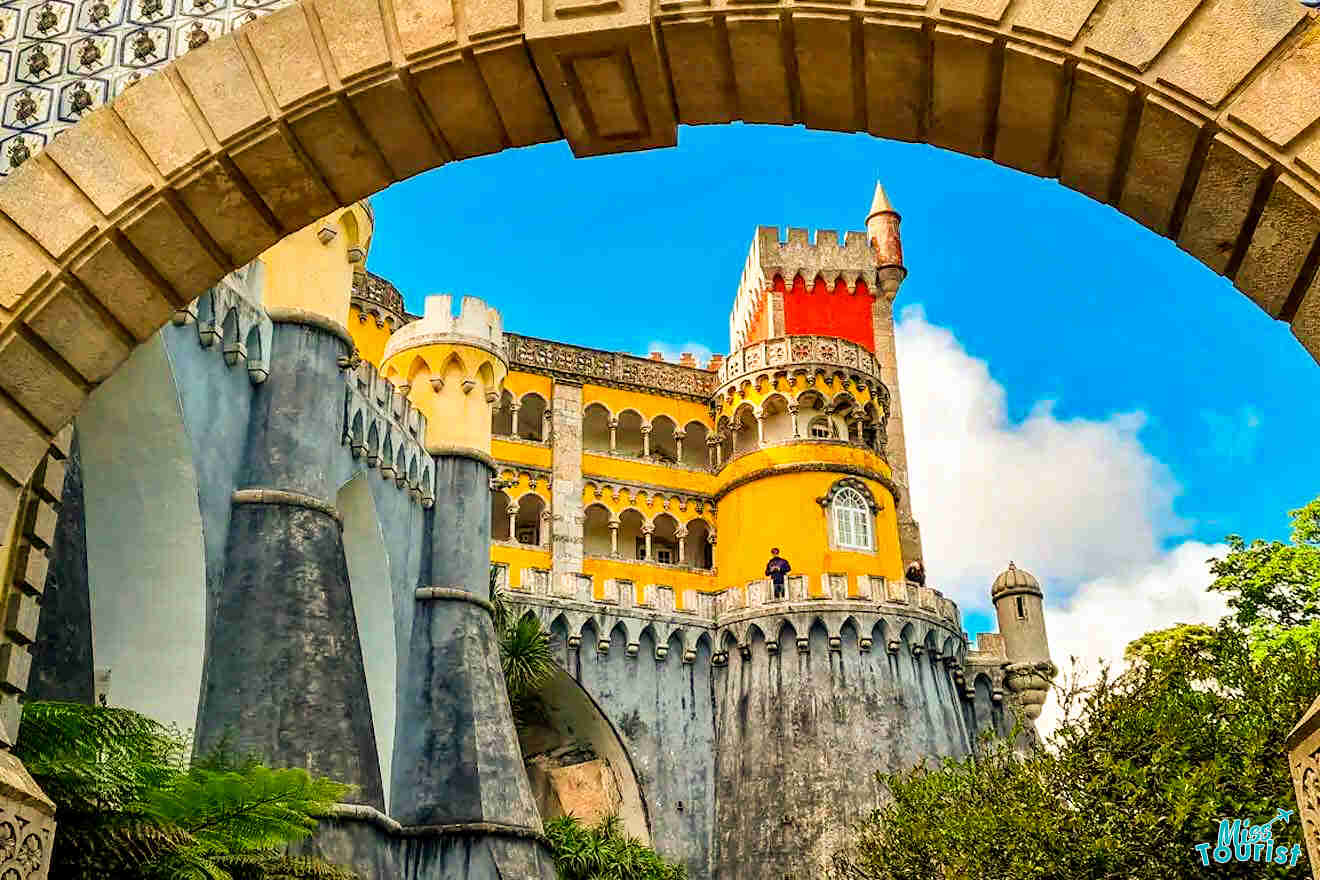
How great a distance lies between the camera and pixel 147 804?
368 inches

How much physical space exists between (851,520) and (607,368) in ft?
32.6

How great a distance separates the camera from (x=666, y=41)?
15.7 feet

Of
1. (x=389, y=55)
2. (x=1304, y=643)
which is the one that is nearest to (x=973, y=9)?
(x=389, y=55)

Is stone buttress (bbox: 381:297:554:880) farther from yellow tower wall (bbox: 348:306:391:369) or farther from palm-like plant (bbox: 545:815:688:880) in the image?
yellow tower wall (bbox: 348:306:391:369)

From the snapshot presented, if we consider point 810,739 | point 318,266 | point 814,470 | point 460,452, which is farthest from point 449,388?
point 814,470

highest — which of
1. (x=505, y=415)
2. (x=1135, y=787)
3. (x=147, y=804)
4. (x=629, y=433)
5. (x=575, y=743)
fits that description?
(x=629, y=433)

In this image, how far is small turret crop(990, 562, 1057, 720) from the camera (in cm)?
3491

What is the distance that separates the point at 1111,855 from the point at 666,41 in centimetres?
1347

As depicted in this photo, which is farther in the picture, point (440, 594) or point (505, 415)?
point (505, 415)

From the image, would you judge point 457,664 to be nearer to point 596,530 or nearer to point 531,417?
point 596,530

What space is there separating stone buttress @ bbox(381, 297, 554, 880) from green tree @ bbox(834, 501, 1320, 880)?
6248 mm

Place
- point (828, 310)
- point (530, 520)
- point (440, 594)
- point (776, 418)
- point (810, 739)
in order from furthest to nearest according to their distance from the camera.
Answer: point (828, 310)
point (530, 520)
point (776, 418)
point (810, 739)
point (440, 594)

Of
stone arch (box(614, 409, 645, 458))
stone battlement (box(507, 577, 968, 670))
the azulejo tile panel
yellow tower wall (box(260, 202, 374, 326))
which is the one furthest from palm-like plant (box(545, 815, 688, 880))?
the azulejo tile panel

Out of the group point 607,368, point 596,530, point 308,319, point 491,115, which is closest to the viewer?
point 491,115
